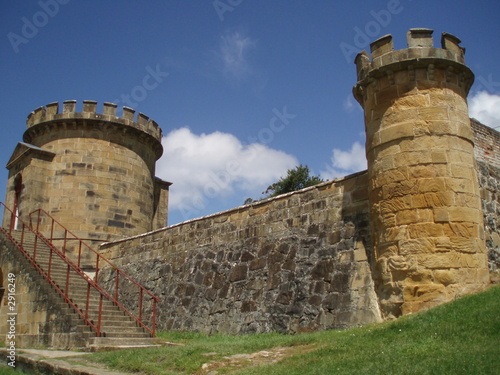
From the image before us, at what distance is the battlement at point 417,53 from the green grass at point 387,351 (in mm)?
4277

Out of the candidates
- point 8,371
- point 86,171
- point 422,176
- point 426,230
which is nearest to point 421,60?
point 422,176

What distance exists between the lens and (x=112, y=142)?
18688 mm

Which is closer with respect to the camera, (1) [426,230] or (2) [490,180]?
(1) [426,230]

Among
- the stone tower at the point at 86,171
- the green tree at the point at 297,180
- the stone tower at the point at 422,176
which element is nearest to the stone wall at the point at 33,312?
the stone tower at the point at 86,171

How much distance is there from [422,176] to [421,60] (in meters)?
2.22

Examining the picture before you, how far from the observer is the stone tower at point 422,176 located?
8.59 metres

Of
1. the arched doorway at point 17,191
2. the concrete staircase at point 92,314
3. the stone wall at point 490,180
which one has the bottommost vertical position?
the concrete staircase at point 92,314

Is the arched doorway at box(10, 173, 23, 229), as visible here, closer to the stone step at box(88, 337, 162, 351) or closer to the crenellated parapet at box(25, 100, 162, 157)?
the crenellated parapet at box(25, 100, 162, 157)

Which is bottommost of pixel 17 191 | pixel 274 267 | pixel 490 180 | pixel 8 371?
pixel 8 371

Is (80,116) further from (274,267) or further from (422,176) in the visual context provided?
(422,176)

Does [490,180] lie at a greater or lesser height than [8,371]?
greater

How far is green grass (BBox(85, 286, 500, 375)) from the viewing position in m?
5.51

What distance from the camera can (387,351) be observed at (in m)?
6.28

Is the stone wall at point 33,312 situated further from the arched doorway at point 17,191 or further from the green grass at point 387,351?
the arched doorway at point 17,191
